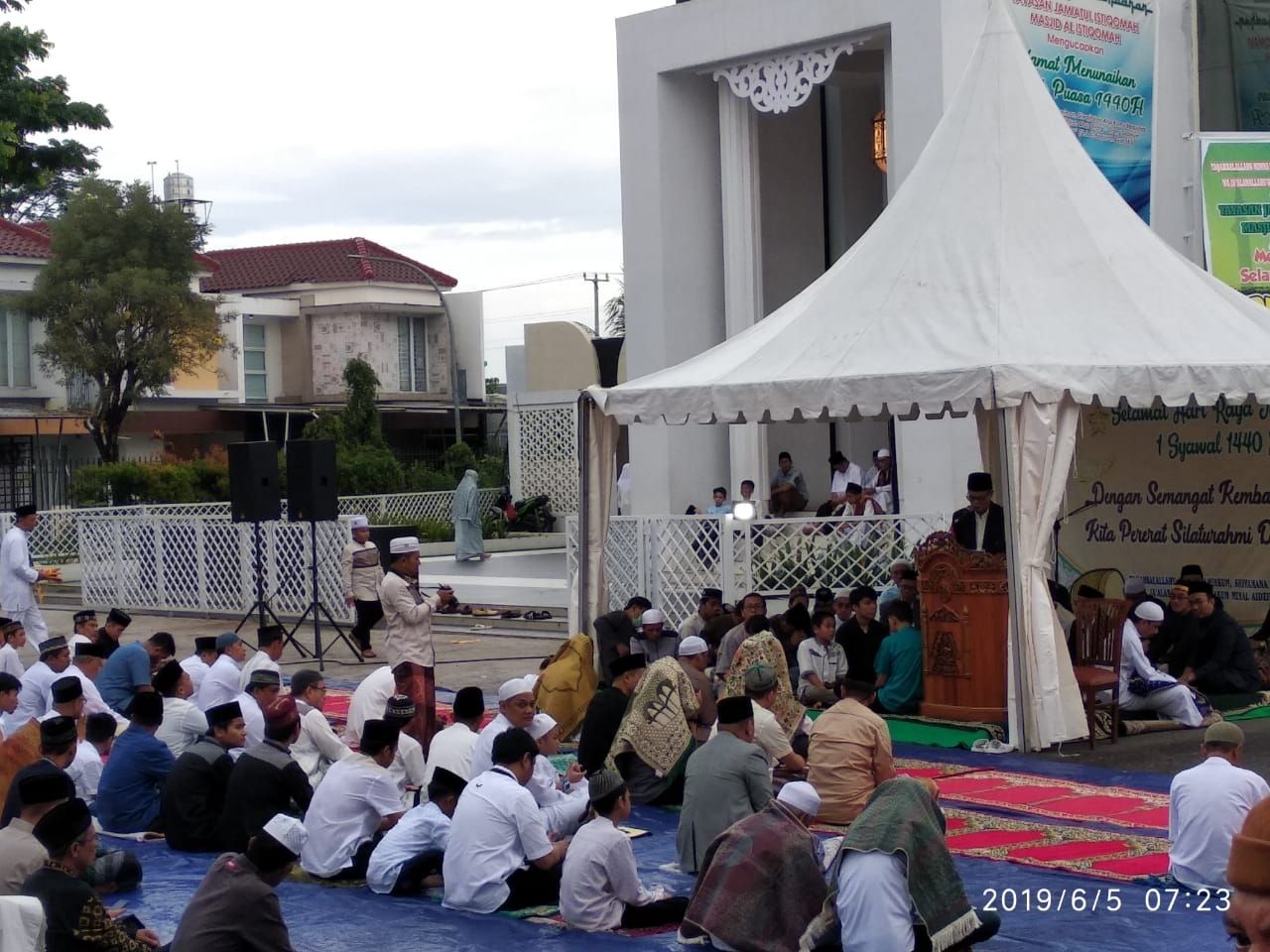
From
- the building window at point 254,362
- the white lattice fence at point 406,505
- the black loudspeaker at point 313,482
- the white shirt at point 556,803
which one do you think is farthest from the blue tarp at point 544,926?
the building window at point 254,362

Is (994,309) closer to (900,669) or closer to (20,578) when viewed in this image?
(900,669)

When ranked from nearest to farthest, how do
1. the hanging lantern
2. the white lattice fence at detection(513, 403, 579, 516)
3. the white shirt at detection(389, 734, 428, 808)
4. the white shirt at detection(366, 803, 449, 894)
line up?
the white shirt at detection(366, 803, 449, 894) → the white shirt at detection(389, 734, 428, 808) → the hanging lantern → the white lattice fence at detection(513, 403, 579, 516)

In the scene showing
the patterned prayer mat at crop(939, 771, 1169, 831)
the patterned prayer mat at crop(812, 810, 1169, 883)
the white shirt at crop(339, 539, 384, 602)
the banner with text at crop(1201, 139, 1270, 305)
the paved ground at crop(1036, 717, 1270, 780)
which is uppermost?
the banner with text at crop(1201, 139, 1270, 305)

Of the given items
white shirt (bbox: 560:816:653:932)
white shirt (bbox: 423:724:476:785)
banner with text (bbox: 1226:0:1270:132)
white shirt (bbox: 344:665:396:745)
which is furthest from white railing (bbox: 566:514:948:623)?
white shirt (bbox: 560:816:653:932)

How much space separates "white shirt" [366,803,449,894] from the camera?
282 inches

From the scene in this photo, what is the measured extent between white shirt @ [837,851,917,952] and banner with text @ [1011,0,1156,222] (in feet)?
37.6

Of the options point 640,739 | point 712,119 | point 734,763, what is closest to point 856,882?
point 734,763

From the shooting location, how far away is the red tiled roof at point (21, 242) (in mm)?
32719

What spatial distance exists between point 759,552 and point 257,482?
16.5 feet

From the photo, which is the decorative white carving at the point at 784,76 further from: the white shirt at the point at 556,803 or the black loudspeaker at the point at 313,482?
the white shirt at the point at 556,803

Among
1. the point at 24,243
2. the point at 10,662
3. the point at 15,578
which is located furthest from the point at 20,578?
the point at 24,243

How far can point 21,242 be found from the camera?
33188 millimetres

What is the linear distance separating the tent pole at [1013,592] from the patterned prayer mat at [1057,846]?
5.04 feet

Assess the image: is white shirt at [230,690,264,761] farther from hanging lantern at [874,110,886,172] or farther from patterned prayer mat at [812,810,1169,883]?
hanging lantern at [874,110,886,172]
